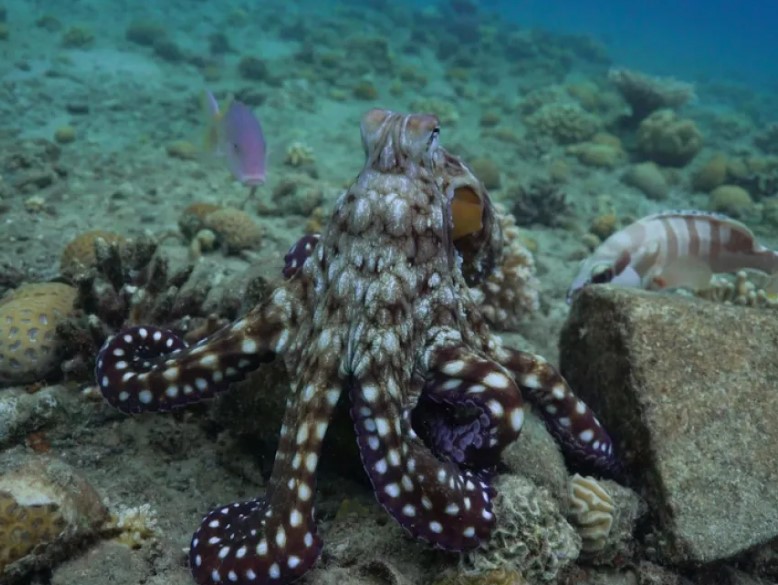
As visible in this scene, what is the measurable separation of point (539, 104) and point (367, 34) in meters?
11.8

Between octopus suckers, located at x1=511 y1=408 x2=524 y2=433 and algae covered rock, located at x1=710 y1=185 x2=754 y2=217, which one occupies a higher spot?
algae covered rock, located at x1=710 y1=185 x2=754 y2=217

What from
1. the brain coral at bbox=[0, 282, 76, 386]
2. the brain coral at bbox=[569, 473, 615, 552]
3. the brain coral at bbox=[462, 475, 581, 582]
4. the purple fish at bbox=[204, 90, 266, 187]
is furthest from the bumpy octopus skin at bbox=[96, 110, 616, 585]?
the purple fish at bbox=[204, 90, 266, 187]

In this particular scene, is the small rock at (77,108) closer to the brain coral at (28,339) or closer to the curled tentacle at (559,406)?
the brain coral at (28,339)

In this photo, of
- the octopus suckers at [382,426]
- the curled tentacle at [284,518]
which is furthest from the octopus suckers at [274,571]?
the octopus suckers at [382,426]

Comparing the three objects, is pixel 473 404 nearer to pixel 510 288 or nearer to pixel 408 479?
pixel 408 479

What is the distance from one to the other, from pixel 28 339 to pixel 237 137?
3.80m

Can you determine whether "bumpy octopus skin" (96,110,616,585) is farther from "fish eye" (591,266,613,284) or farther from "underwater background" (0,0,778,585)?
"fish eye" (591,266,613,284)

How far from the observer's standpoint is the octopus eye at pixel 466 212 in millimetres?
3482

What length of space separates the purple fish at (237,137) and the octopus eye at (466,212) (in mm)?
4211

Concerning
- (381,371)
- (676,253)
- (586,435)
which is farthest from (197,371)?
(676,253)

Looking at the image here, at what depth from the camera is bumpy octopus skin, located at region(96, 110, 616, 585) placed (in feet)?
9.02

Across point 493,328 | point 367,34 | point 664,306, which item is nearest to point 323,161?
point 493,328

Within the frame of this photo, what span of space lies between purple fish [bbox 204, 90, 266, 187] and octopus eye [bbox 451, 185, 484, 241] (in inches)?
166

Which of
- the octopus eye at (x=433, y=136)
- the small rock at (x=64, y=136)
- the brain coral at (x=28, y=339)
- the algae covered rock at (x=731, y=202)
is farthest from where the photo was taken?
the algae covered rock at (x=731, y=202)
